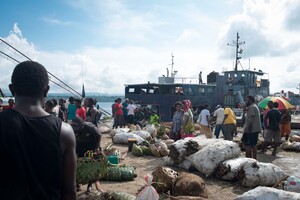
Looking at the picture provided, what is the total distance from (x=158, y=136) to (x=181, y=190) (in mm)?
7421

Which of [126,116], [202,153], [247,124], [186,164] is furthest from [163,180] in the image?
[126,116]

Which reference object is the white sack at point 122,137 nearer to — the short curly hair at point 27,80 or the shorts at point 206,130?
the shorts at point 206,130

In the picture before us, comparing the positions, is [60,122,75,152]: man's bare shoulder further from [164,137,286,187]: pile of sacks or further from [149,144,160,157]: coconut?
[149,144,160,157]: coconut

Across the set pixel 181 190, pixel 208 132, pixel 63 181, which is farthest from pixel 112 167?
pixel 208 132

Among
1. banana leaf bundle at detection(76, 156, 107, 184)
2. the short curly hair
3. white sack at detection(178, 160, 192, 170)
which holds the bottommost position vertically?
white sack at detection(178, 160, 192, 170)

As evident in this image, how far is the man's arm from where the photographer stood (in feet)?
5.94

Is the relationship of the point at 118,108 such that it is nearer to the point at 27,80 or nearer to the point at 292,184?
the point at 292,184

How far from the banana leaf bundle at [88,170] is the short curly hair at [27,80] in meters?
3.42

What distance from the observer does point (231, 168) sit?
668cm

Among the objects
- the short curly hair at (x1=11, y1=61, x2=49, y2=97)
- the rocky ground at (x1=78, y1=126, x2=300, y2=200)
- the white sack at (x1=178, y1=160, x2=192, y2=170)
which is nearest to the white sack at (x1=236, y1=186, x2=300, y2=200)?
the rocky ground at (x1=78, y1=126, x2=300, y2=200)

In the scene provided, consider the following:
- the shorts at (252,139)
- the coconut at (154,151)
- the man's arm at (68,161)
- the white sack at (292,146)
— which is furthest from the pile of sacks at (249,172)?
the man's arm at (68,161)

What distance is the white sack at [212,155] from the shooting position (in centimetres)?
689

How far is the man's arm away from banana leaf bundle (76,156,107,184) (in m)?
3.21

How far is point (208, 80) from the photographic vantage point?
27.0 m
